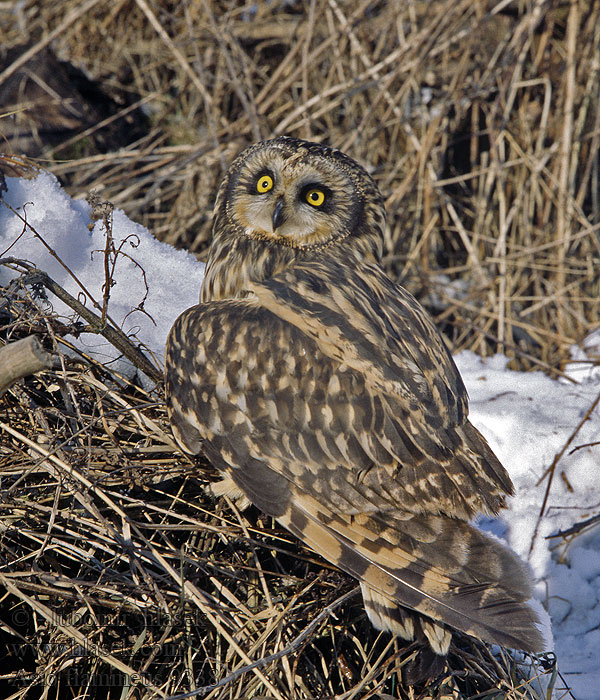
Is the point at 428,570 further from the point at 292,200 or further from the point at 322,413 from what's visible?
the point at 292,200

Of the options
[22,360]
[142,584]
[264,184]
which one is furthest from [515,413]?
[22,360]

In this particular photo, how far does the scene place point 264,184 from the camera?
2.48 m

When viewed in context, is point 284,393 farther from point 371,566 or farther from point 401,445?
point 371,566

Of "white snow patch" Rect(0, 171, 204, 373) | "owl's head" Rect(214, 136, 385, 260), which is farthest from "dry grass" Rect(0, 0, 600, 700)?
"owl's head" Rect(214, 136, 385, 260)

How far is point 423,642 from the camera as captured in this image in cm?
183

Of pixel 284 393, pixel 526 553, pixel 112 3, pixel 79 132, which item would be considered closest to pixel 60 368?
pixel 284 393

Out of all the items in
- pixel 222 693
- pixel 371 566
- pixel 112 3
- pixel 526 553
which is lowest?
pixel 526 553

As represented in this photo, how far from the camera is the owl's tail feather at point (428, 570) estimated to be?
173 cm

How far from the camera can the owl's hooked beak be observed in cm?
240

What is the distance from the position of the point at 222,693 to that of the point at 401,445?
0.76 metres

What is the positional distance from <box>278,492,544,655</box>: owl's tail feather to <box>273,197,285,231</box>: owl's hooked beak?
Result: 3.14 ft

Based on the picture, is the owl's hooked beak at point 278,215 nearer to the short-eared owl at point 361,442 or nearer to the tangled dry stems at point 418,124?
the short-eared owl at point 361,442

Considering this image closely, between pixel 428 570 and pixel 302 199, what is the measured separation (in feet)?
4.21

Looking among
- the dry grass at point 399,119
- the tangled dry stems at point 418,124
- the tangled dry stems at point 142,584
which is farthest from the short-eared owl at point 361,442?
the tangled dry stems at point 418,124
